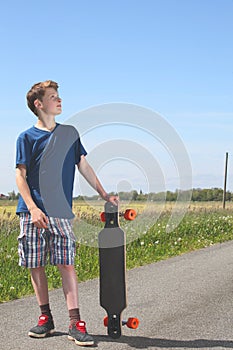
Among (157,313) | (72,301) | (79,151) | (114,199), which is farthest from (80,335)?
(79,151)

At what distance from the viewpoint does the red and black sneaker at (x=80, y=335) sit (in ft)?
16.4

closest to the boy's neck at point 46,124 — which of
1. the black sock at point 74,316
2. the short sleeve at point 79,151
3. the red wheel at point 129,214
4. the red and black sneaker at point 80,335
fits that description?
the short sleeve at point 79,151

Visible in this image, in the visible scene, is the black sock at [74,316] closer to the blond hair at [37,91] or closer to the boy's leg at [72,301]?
the boy's leg at [72,301]

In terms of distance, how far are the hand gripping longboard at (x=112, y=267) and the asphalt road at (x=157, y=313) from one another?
0.21 m

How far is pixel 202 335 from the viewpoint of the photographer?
212 inches

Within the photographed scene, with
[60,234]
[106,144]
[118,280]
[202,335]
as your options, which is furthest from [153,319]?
[106,144]

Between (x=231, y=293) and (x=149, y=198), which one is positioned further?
(x=231, y=293)

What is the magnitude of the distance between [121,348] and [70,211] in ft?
3.67

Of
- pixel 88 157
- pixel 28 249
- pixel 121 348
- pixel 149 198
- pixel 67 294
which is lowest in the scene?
pixel 121 348

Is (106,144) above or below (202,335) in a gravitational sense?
above

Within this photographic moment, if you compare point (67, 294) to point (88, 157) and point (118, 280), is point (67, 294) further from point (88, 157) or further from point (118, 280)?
point (88, 157)

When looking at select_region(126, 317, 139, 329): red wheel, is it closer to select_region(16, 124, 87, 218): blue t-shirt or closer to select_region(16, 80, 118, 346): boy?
select_region(16, 80, 118, 346): boy

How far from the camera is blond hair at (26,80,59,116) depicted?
16.9 ft

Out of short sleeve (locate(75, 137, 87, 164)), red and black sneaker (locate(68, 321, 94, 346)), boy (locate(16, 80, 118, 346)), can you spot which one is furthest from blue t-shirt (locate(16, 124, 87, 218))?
red and black sneaker (locate(68, 321, 94, 346))
